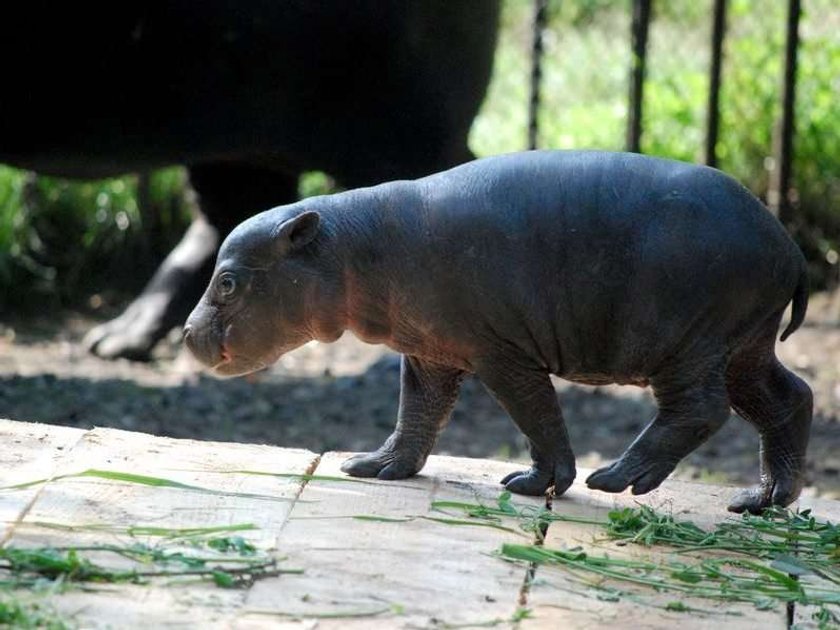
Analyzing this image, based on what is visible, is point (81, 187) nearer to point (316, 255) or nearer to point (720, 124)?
point (720, 124)

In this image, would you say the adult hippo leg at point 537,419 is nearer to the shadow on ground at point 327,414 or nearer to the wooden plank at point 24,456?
the wooden plank at point 24,456

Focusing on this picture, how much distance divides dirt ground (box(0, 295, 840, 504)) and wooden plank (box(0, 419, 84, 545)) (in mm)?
1900

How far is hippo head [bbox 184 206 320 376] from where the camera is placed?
13.5 feet

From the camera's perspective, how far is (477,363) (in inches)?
161

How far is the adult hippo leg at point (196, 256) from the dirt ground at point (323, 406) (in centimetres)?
10

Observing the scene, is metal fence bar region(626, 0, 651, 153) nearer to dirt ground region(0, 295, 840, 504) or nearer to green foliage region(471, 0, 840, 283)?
green foliage region(471, 0, 840, 283)

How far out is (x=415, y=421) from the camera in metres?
4.36

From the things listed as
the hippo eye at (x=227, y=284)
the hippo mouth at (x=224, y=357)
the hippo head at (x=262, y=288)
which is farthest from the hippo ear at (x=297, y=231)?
the hippo mouth at (x=224, y=357)

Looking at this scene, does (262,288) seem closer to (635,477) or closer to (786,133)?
(635,477)

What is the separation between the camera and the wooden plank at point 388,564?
10.6 ft

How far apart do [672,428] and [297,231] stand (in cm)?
99

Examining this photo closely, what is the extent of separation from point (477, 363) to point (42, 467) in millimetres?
1069

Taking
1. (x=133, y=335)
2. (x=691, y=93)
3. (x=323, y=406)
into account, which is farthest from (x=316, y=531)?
(x=691, y=93)

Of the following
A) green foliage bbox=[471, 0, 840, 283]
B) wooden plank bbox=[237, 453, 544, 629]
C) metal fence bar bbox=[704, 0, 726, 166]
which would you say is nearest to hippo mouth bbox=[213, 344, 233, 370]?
wooden plank bbox=[237, 453, 544, 629]
